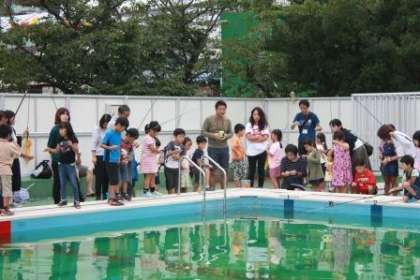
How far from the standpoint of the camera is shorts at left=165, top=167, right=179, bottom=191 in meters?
14.1

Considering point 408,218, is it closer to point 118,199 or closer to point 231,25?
point 118,199

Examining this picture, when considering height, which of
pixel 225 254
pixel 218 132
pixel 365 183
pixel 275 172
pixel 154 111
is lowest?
pixel 225 254

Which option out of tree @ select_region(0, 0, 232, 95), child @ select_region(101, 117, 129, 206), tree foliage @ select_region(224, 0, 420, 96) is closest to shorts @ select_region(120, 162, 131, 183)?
child @ select_region(101, 117, 129, 206)

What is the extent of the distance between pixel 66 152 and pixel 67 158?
3.9 inches

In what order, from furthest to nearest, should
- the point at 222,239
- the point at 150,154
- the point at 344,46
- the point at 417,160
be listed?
the point at 344,46 → the point at 150,154 → the point at 417,160 → the point at 222,239

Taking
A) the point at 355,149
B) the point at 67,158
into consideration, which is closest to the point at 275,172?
the point at 355,149

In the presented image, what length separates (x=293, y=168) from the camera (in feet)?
46.1

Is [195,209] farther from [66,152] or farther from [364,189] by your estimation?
[364,189]

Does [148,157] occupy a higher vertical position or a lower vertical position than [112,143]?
lower

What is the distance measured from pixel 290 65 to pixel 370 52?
2647 mm

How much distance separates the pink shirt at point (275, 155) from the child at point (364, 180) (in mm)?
1740

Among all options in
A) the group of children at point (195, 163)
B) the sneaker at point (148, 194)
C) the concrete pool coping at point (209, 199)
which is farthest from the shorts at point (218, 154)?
the sneaker at point (148, 194)

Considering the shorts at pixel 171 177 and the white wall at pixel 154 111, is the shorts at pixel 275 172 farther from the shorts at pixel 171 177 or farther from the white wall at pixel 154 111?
the white wall at pixel 154 111

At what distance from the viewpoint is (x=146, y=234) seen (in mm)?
11180
